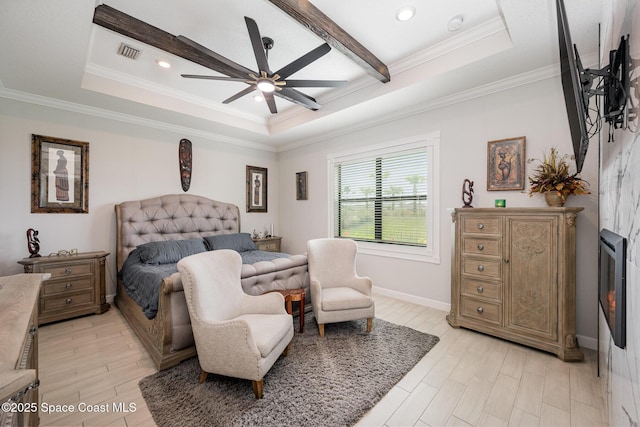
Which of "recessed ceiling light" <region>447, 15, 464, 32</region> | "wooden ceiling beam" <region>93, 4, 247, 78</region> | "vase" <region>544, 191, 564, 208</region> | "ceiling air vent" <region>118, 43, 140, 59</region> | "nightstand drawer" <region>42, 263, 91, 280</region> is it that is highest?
"recessed ceiling light" <region>447, 15, 464, 32</region>

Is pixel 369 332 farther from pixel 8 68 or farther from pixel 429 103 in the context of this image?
pixel 8 68

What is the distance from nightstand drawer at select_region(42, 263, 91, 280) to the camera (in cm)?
286

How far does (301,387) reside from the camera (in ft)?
6.01

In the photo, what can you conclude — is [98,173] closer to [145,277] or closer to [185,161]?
[185,161]

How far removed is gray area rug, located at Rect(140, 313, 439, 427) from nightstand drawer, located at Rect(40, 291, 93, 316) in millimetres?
1898

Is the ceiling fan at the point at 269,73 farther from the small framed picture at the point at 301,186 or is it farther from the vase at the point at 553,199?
the small framed picture at the point at 301,186

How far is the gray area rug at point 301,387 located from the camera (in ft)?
5.18

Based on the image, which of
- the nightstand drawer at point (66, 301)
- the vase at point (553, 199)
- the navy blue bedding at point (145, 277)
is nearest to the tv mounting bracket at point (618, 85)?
the vase at point (553, 199)

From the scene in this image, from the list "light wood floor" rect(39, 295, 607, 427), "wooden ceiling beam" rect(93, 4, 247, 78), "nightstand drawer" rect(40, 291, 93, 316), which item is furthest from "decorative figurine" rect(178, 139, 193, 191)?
"light wood floor" rect(39, 295, 607, 427)

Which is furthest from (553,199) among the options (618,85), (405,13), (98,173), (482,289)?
(98,173)

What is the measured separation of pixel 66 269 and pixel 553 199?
16.9ft

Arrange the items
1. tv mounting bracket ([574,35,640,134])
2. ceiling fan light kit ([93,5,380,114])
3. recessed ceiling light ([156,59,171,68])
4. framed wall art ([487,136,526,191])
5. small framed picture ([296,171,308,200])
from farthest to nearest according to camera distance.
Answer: small framed picture ([296,171,308,200])
recessed ceiling light ([156,59,171,68])
framed wall art ([487,136,526,191])
ceiling fan light kit ([93,5,380,114])
tv mounting bracket ([574,35,640,134])

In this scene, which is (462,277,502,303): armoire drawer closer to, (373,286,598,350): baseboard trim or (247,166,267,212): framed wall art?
(373,286,598,350): baseboard trim

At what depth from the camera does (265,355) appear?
174cm
